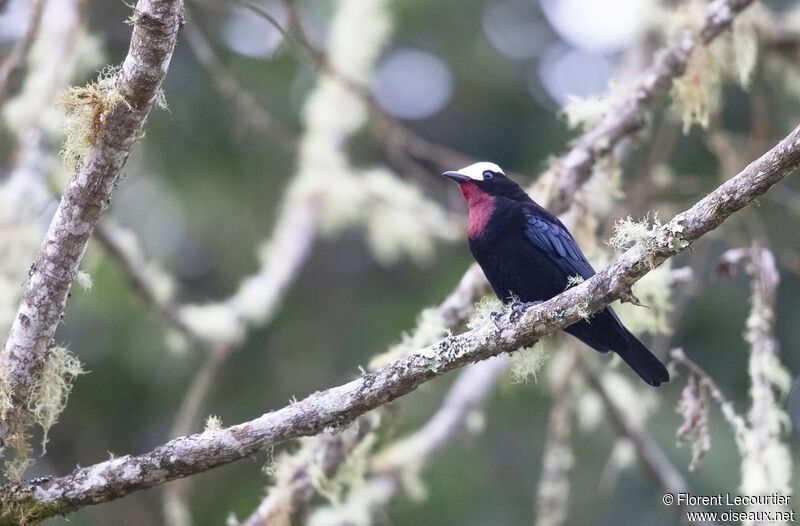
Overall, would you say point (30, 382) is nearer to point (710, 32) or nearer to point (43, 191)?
point (43, 191)

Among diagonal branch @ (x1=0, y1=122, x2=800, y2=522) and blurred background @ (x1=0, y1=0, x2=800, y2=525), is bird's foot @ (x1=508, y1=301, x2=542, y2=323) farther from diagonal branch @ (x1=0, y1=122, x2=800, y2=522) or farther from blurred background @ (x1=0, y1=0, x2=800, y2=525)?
blurred background @ (x1=0, y1=0, x2=800, y2=525)

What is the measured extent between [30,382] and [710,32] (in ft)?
11.3

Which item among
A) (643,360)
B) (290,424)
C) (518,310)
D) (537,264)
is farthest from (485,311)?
(290,424)

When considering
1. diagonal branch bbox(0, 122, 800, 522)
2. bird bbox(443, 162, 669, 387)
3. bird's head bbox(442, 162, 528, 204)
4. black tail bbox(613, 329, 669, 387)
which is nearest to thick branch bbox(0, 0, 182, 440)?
diagonal branch bbox(0, 122, 800, 522)

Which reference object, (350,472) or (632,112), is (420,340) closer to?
(350,472)

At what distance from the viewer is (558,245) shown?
4102mm

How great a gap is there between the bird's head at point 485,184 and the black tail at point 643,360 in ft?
2.96

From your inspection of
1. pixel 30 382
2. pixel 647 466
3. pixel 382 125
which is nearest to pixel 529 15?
pixel 382 125

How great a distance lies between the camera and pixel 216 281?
10320 millimetres


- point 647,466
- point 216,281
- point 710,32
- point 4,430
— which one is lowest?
point 4,430

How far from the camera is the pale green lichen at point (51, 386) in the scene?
11.1ft

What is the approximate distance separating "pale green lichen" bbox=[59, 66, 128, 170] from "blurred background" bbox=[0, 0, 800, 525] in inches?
127

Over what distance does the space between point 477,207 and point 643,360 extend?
3.37ft

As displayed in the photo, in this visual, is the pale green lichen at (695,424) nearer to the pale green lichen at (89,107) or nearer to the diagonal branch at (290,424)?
the diagonal branch at (290,424)
